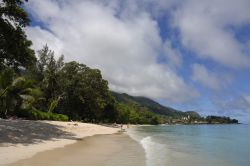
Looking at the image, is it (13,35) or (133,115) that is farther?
(133,115)

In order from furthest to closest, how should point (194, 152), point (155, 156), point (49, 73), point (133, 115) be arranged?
point (133, 115) < point (49, 73) < point (194, 152) < point (155, 156)

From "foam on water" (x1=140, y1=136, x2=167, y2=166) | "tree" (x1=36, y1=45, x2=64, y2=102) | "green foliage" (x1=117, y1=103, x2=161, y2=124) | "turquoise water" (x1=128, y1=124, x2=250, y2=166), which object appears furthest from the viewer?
"green foliage" (x1=117, y1=103, x2=161, y2=124)

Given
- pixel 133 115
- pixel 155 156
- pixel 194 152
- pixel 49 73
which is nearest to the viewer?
pixel 155 156

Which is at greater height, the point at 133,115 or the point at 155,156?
the point at 133,115

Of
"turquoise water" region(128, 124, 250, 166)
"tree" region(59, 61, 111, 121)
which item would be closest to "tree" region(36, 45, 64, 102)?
"tree" region(59, 61, 111, 121)

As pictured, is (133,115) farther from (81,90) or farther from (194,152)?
(194,152)

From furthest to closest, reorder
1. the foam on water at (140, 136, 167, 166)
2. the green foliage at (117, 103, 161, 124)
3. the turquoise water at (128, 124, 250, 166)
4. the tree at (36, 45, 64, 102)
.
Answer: the green foliage at (117, 103, 161, 124), the tree at (36, 45, 64, 102), the turquoise water at (128, 124, 250, 166), the foam on water at (140, 136, 167, 166)

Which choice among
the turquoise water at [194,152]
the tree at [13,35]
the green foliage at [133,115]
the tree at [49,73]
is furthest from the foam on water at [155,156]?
Answer: the green foliage at [133,115]

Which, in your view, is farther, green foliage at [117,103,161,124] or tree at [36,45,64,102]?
green foliage at [117,103,161,124]

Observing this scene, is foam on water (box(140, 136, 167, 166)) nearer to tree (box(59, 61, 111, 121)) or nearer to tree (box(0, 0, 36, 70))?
tree (box(0, 0, 36, 70))

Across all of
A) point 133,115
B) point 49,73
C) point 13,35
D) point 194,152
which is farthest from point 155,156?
point 133,115

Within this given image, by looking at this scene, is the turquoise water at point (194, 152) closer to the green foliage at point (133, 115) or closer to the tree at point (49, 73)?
the tree at point (49, 73)

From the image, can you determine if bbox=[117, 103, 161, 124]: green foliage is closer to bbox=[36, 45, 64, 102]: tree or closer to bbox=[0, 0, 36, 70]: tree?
bbox=[36, 45, 64, 102]: tree

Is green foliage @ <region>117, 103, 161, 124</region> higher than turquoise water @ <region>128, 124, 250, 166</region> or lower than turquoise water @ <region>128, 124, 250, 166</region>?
higher
